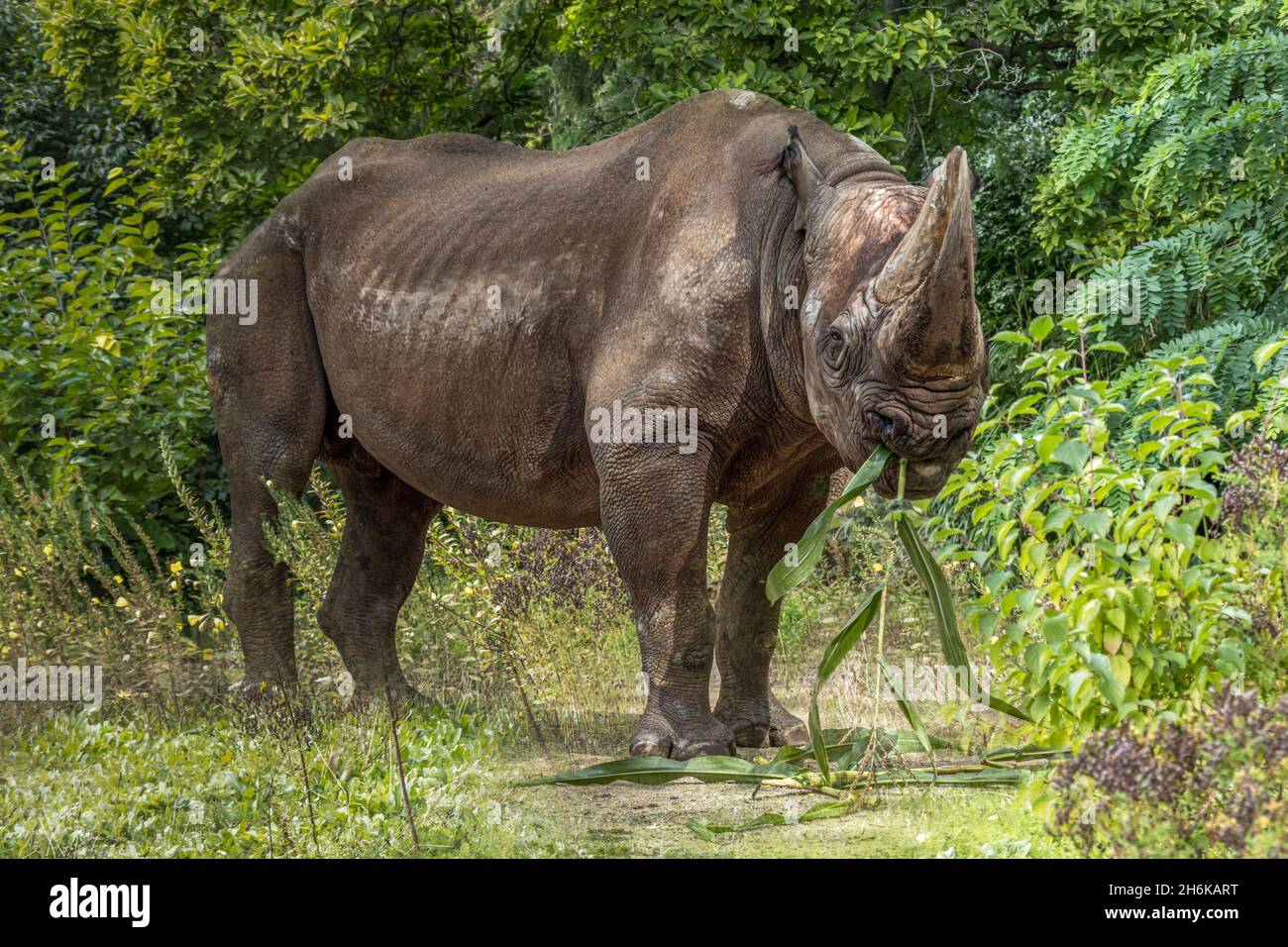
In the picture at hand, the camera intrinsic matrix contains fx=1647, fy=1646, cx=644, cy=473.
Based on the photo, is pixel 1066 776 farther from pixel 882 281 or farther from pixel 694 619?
pixel 694 619

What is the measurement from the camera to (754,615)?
6.52m

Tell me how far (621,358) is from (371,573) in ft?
7.94

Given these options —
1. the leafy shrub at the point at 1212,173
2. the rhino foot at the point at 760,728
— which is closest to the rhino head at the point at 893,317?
the rhino foot at the point at 760,728

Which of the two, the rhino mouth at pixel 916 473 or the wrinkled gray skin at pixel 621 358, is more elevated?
the wrinkled gray skin at pixel 621 358

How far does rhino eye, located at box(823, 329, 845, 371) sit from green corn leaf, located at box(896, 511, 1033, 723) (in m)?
0.52

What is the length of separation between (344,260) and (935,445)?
3.11 m

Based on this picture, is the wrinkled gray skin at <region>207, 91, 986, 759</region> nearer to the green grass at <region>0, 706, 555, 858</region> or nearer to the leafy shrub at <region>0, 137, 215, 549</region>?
the green grass at <region>0, 706, 555, 858</region>

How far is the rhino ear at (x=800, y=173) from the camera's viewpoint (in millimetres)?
5570

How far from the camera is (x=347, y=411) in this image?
715 centimetres

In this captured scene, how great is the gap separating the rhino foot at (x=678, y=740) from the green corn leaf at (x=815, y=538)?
2.69 ft

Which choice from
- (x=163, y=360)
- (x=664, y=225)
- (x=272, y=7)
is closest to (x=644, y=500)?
(x=664, y=225)

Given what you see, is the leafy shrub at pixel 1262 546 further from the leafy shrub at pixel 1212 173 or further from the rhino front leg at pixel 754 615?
the leafy shrub at pixel 1212 173

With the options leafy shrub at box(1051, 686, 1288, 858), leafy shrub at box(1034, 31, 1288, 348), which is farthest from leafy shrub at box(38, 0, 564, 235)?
leafy shrub at box(1051, 686, 1288, 858)

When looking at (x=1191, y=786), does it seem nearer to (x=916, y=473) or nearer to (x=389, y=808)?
(x=916, y=473)
